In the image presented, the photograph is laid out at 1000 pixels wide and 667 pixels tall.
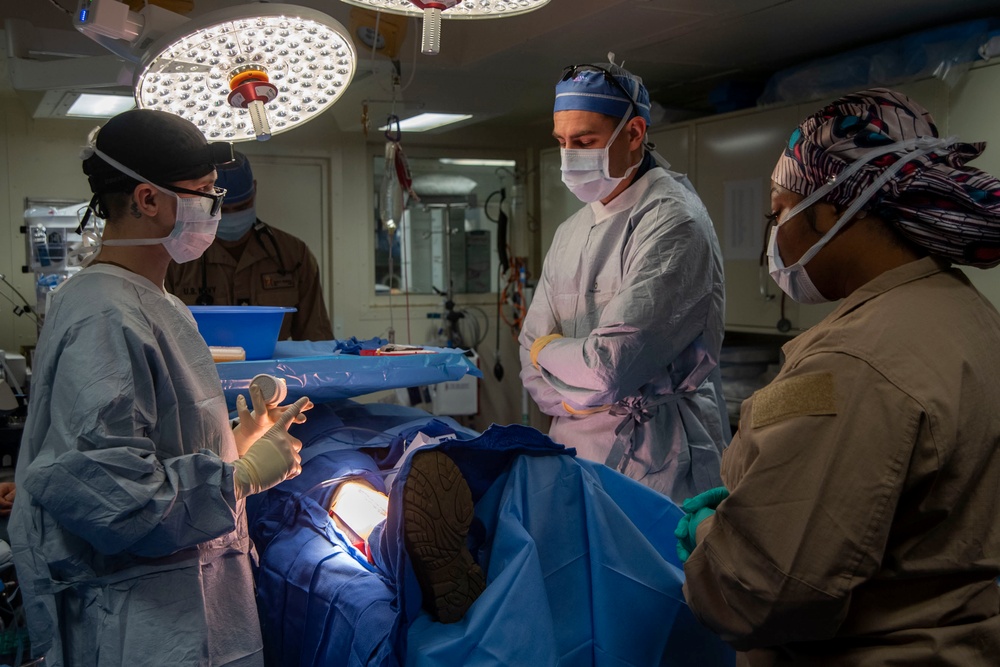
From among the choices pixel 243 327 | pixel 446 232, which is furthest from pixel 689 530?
pixel 446 232

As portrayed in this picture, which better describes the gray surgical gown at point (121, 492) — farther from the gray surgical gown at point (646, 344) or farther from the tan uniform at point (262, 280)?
the tan uniform at point (262, 280)

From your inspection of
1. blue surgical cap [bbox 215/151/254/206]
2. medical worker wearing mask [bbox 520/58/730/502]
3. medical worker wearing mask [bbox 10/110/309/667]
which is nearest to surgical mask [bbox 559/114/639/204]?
medical worker wearing mask [bbox 520/58/730/502]

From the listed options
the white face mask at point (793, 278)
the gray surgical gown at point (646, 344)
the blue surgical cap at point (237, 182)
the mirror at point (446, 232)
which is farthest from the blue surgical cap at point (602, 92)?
the mirror at point (446, 232)

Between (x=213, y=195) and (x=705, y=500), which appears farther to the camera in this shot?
(x=213, y=195)

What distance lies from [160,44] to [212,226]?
34 centimetres

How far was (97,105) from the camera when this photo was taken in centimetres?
365

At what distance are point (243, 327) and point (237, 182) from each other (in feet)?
4.23

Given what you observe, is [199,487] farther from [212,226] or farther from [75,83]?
[75,83]

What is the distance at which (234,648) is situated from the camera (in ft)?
5.11

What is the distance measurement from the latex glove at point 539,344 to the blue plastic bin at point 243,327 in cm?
68

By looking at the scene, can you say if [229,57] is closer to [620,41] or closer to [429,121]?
[620,41]

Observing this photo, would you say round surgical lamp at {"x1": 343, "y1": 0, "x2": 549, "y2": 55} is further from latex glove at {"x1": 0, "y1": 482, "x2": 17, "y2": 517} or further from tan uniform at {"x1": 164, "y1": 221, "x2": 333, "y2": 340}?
tan uniform at {"x1": 164, "y1": 221, "x2": 333, "y2": 340}

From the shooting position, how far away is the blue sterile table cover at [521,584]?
1477mm

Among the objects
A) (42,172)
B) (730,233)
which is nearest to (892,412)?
(730,233)
